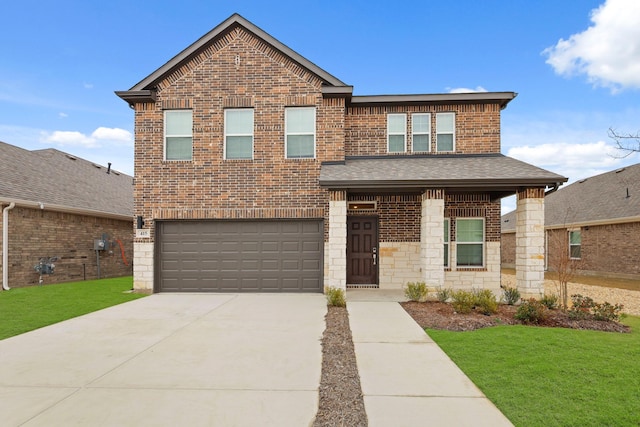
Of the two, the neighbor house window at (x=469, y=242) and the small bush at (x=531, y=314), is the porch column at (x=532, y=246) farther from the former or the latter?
the small bush at (x=531, y=314)

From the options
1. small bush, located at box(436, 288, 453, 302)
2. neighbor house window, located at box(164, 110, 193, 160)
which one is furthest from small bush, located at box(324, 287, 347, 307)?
neighbor house window, located at box(164, 110, 193, 160)

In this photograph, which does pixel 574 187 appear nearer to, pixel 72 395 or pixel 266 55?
pixel 266 55

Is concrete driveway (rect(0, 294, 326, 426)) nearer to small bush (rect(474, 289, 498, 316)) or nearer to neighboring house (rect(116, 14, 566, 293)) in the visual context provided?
neighboring house (rect(116, 14, 566, 293))

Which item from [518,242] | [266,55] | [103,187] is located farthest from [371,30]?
[103,187]

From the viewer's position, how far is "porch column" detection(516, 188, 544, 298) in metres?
9.25

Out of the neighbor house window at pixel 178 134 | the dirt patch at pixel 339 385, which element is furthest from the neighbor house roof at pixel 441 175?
the neighbor house window at pixel 178 134

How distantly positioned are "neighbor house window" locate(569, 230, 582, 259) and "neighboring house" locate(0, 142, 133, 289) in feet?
77.8

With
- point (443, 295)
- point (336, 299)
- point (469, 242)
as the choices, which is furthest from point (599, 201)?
point (336, 299)

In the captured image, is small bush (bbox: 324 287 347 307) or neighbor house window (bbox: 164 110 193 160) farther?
neighbor house window (bbox: 164 110 193 160)

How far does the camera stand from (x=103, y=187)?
1797 centimetres

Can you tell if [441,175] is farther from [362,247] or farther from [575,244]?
[575,244]

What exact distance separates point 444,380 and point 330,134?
8104mm

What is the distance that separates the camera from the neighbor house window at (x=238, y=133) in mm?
10969

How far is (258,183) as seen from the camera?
10.8 m
